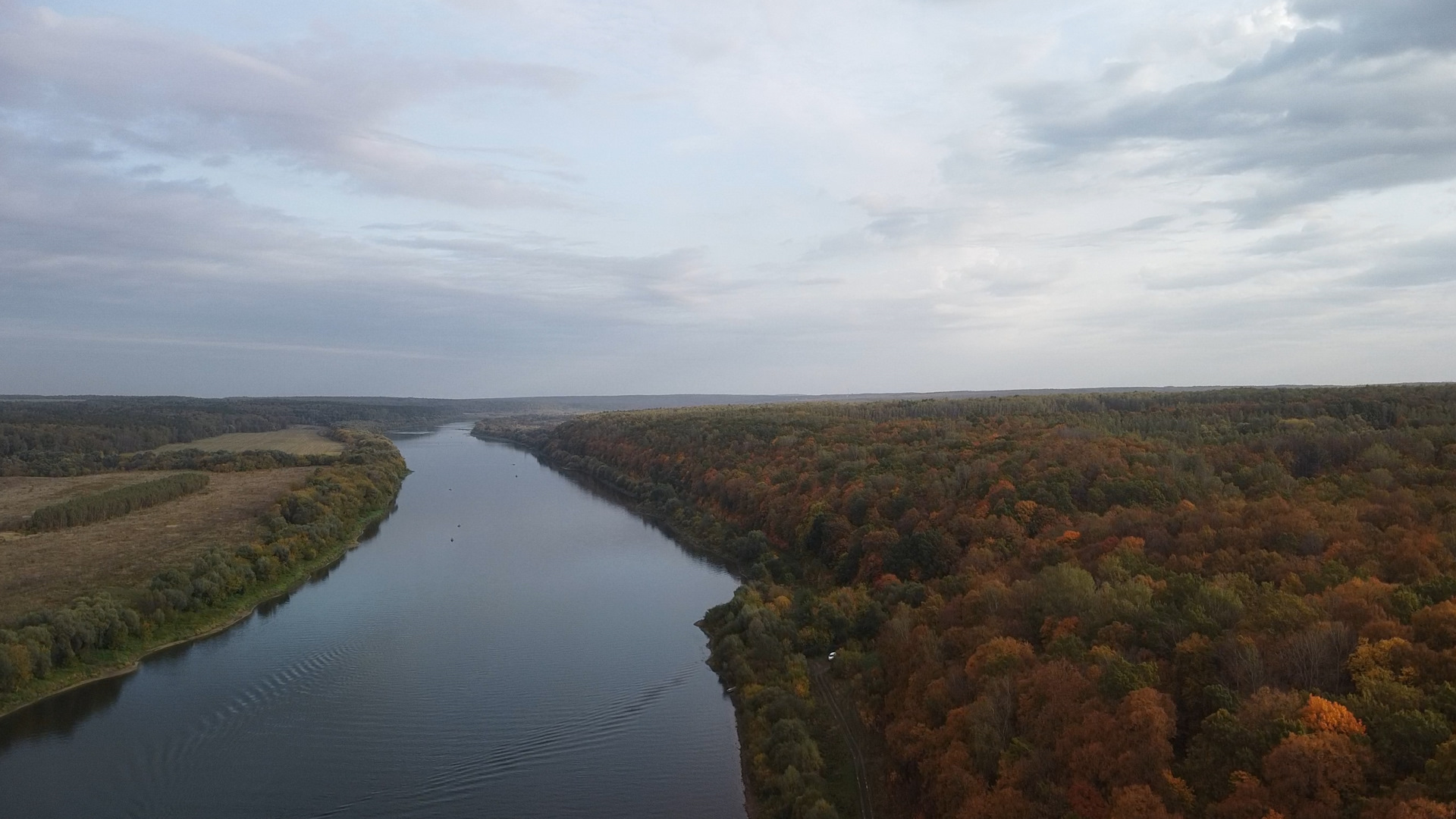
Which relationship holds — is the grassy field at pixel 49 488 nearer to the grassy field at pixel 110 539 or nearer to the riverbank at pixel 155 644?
the grassy field at pixel 110 539

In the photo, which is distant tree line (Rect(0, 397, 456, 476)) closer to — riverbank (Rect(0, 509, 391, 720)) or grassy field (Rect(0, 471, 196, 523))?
grassy field (Rect(0, 471, 196, 523))

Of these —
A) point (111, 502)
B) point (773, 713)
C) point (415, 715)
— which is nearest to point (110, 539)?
point (111, 502)

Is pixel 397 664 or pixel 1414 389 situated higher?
pixel 1414 389

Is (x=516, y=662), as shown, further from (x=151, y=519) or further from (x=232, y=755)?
(x=151, y=519)

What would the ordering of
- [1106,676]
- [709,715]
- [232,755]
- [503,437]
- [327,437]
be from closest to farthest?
1. [1106,676]
2. [232,755]
3. [709,715]
4. [327,437]
5. [503,437]

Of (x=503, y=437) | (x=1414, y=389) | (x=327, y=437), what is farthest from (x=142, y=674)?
(x=503, y=437)

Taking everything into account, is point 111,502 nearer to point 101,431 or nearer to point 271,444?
point 271,444

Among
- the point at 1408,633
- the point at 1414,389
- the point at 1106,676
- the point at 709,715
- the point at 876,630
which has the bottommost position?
the point at 709,715

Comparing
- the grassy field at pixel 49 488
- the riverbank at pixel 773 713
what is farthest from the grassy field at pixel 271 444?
the riverbank at pixel 773 713
